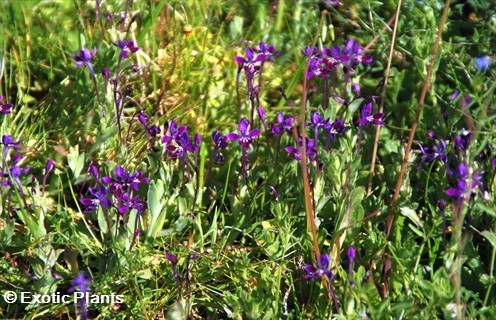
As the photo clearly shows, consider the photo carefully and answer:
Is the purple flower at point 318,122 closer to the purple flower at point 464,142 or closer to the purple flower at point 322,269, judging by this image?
the purple flower at point 464,142

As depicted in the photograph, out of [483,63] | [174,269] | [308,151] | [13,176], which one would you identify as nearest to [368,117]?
[308,151]

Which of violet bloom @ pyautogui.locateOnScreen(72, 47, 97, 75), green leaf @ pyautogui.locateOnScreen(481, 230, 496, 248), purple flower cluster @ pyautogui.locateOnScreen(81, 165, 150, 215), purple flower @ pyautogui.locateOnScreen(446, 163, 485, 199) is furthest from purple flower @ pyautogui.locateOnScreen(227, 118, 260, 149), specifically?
green leaf @ pyautogui.locateOnScreen(481, 230, 496, 248)

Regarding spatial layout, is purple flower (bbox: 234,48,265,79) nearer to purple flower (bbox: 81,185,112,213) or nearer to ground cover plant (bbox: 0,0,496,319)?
ground cover plant (bbox: 0,0,496,319)

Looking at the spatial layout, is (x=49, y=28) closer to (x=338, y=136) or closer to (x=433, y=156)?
(x=338, y=136)

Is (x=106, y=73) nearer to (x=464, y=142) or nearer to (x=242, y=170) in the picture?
(x=242, y=170)

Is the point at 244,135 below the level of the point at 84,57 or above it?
below

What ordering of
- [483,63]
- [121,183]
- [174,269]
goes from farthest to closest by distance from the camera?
1. [483,63]
2. [121,183]
3. [174,269]
